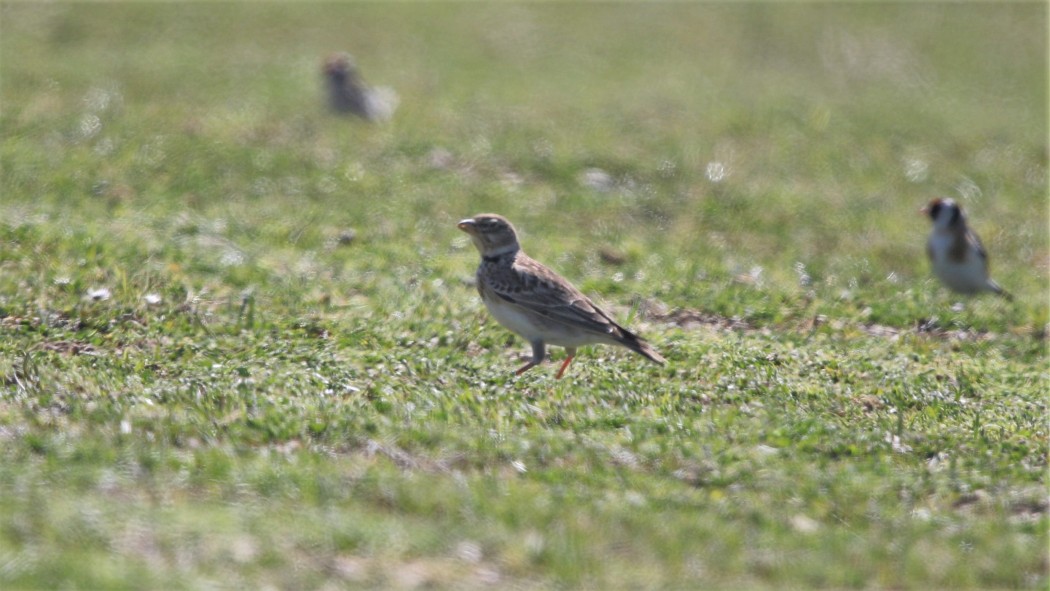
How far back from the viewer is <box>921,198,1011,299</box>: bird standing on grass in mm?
14078

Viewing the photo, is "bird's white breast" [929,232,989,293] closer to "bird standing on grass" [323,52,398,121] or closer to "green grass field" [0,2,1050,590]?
"green grass field" [0,2,1050,590]

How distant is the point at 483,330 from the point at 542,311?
957mm

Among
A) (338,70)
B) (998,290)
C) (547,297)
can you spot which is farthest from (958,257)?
(338,70)

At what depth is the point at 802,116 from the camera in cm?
2167

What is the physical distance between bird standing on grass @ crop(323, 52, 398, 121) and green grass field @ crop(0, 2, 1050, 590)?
417mm

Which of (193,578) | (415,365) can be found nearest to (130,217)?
(415,365)

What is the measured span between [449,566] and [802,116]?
635 inches

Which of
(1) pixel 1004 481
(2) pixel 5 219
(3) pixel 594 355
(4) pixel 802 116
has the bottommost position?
(2) pixel 5 219

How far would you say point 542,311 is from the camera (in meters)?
10.5

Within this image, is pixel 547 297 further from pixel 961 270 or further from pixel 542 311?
pixel 961 270

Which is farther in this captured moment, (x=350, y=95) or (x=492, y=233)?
(x=350, y=95)

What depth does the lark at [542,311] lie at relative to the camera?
34.0 feet

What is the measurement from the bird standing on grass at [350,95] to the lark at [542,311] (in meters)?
8.53

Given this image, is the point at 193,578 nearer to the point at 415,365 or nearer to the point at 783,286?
the point at 415,365
